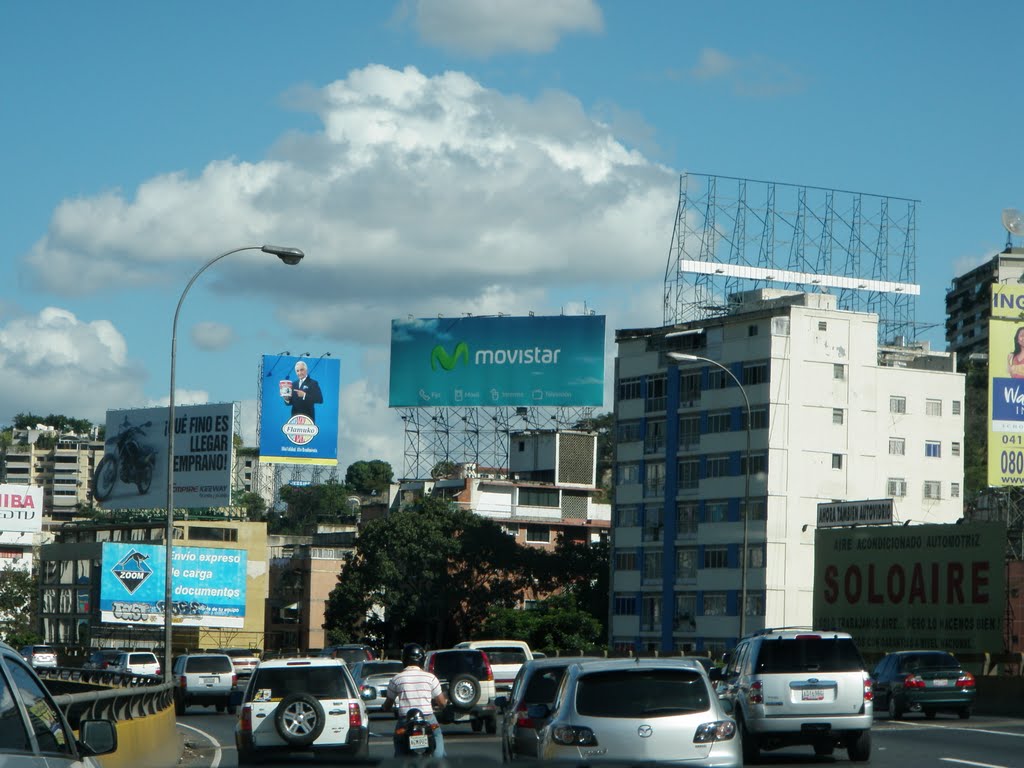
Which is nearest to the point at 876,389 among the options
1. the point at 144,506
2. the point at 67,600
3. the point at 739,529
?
the point at 739,529

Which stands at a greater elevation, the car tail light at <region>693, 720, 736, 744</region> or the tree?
the car tail light at <region>693, 720, 736, 744</region>

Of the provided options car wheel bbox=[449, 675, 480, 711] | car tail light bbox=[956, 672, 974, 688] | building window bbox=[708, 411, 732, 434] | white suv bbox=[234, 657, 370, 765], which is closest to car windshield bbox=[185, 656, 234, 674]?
car wheel bbox=[449, 675, 480, 711]

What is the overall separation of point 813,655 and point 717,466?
72.6 m

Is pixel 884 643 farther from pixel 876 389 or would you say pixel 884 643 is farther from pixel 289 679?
pixel 876 389

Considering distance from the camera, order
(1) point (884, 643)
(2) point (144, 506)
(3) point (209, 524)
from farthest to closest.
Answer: (3) point (209, 524) → (2) point (144, 506) → (1) point (884, 643)

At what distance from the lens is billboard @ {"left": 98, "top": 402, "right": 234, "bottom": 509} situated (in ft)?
298

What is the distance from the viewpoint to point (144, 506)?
9350cm

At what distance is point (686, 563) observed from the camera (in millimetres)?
95188

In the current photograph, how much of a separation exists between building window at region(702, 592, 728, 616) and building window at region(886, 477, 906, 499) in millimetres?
11961

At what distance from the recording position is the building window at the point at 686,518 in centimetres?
9562

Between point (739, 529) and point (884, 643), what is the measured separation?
126 feet

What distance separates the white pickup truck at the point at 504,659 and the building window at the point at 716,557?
52.3 meters

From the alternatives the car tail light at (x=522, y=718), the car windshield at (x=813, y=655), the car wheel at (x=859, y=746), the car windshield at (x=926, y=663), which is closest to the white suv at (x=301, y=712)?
the car tail light at (x=522, y=718)

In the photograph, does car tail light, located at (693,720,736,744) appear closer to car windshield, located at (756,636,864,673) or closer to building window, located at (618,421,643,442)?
car windshield, located at (756,636,864,673)
